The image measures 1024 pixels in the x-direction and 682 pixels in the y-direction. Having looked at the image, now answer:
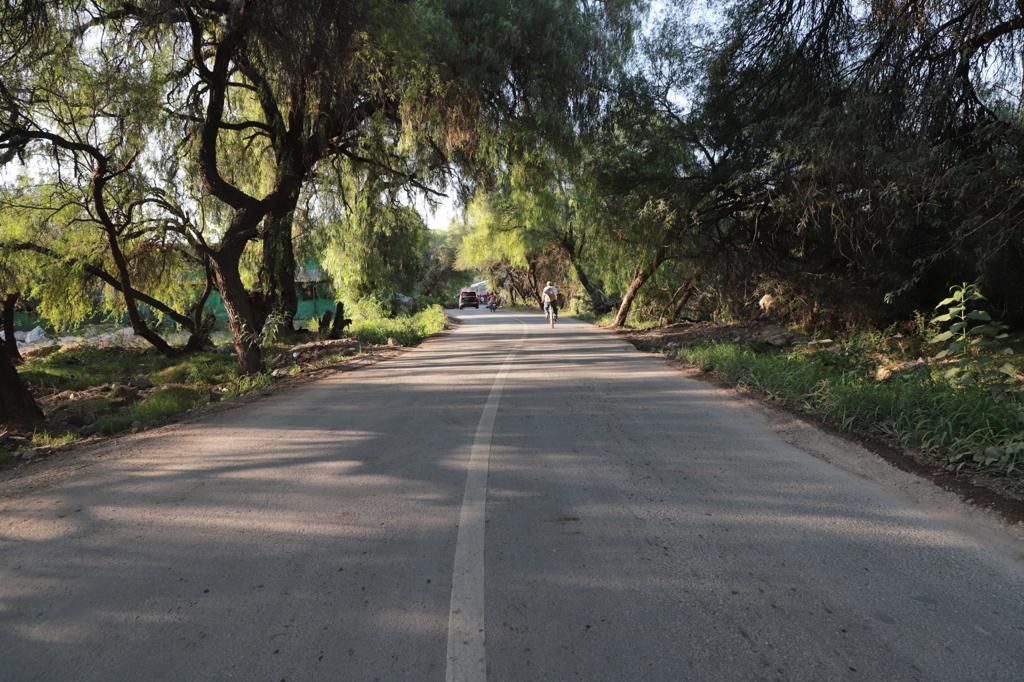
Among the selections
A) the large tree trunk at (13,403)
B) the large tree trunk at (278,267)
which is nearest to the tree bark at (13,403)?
the large tree trunk at (13,403)

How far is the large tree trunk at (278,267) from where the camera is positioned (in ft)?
64.0

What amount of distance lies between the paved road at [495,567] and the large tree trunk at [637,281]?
15.0 m

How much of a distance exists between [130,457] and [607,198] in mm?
13841

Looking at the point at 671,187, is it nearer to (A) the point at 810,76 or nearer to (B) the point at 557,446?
(A) the point at 810,76

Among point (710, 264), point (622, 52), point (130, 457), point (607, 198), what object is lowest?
point (130, 457)

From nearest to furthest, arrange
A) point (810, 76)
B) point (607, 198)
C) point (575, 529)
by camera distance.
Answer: point (575, 529) → point (810, 76) → point (607, 198)

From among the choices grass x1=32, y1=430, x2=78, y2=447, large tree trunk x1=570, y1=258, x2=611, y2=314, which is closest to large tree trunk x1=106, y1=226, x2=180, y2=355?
grass x1=32, y1=430, x2=78, y2=447

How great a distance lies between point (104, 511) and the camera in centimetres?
499

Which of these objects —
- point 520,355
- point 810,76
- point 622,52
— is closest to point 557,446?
point 810,76

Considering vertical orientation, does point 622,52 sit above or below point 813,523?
above

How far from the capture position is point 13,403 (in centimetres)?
937

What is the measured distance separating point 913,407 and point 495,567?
16.7 ft

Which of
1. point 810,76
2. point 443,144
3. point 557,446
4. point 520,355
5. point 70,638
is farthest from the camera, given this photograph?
point 520,355

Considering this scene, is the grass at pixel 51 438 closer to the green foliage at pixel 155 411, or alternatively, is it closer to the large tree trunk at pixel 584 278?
the green foliage at pixel 155 411
